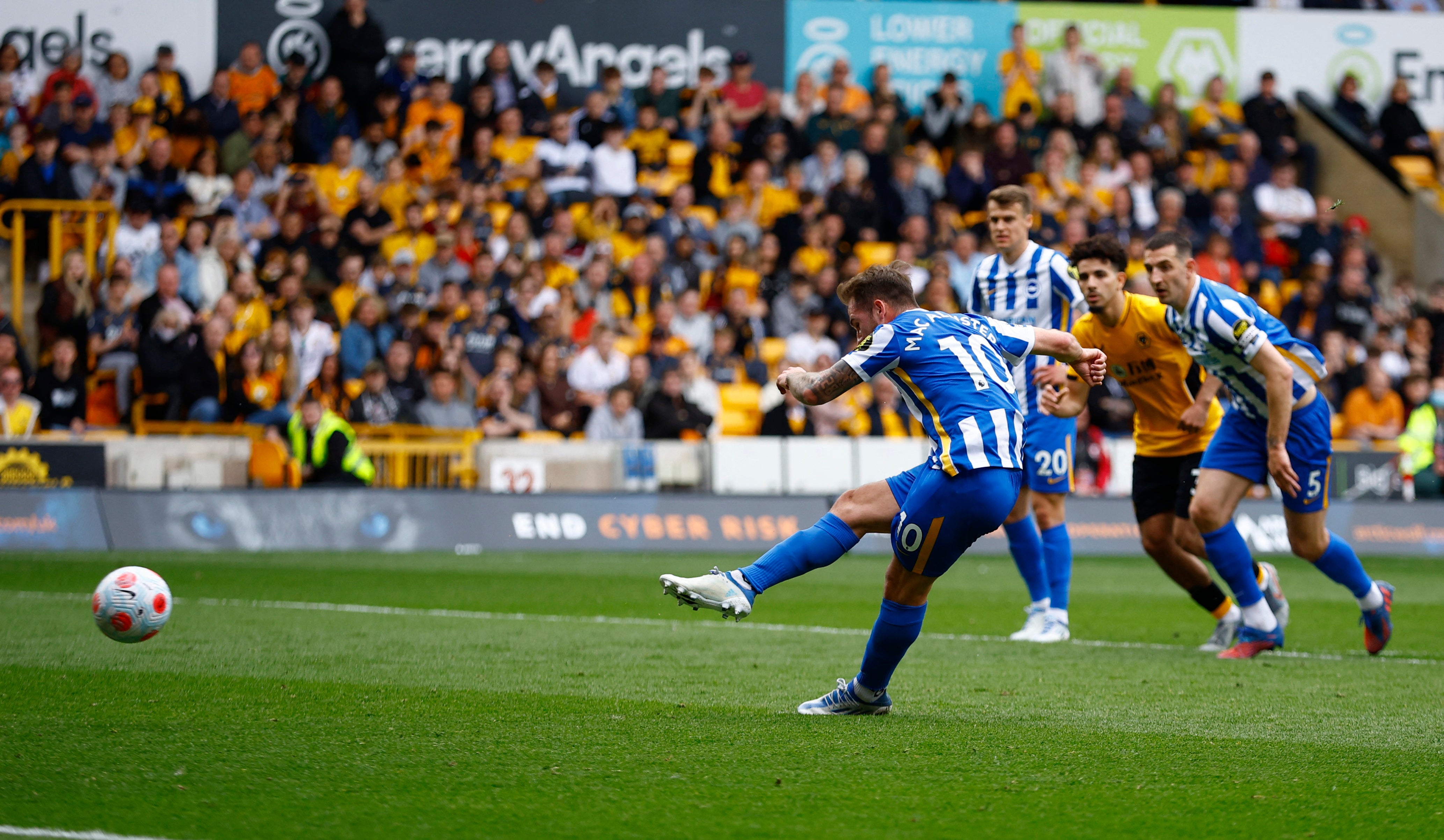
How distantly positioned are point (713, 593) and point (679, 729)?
Result: 551 mm

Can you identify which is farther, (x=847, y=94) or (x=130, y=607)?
(x=847, y=94)

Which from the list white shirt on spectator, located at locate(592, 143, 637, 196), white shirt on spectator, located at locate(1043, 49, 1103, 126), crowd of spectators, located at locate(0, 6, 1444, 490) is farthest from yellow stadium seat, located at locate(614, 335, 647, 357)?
white shirt on spectator, located at locate(1043, 49, 1103, 126)

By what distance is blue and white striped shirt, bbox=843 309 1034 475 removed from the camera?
5.75 meters

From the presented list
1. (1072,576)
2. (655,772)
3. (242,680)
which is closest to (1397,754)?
(655,772)

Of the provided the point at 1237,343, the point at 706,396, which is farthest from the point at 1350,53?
the point at 1237,343

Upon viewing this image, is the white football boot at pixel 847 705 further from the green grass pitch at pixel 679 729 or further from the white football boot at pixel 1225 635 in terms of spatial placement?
the white football boot at pixel 1225 635

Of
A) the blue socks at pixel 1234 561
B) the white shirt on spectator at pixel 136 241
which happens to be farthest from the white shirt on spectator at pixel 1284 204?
the white shirt on spectator at pixel 136 241

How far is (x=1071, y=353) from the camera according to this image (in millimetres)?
6031

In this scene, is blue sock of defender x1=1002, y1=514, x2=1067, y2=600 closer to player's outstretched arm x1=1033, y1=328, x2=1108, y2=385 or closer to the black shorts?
the black shorts

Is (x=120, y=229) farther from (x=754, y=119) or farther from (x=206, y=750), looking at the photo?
(x=206, y=750)

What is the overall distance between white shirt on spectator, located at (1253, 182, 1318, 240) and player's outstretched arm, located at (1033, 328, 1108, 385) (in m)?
17.8

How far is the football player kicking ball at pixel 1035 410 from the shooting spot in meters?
9.32

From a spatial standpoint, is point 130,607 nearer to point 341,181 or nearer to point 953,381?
point 953,381

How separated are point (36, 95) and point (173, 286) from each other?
4278 mm
